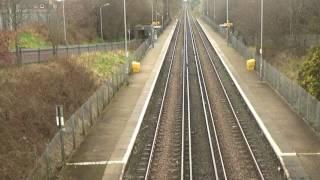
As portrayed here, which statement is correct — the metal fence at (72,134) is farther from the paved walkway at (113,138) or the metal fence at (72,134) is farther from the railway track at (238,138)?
the railway track at (238,138)

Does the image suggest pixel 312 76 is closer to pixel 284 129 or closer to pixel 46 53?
pixel 284 129

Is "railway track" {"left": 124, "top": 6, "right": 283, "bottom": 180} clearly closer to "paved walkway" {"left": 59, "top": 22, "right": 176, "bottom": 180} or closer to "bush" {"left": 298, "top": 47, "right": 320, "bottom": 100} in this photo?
"paved walkway" {"left": 59, "top": 22, "right": 176, "bottom": 180}

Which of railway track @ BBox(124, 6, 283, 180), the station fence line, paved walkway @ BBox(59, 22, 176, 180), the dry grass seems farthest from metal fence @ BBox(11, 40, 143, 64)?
railway track @ BBox(124, 6, 283, 180)

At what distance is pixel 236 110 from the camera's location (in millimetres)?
33375

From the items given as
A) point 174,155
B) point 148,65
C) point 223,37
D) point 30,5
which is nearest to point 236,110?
point 174,155

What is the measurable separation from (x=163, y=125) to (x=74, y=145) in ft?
22.1

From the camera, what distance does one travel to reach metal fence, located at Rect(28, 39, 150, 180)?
20.2 meters

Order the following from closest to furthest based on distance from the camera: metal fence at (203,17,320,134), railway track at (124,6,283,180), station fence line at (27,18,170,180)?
station fence line at (27,18,170,180) < railway track at (124,6,283,180) < metal fence at (203,17,320,134)

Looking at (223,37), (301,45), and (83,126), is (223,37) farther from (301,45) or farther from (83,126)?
(83,126)

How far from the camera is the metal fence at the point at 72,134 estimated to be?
66.3 ft

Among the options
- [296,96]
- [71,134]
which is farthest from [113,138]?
[296,96]

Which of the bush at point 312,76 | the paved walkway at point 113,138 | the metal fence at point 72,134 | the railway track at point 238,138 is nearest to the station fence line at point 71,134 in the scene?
the metal fence at point 72,134

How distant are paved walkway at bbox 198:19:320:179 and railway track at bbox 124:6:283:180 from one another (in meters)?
0.56

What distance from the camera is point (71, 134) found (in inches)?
1000
